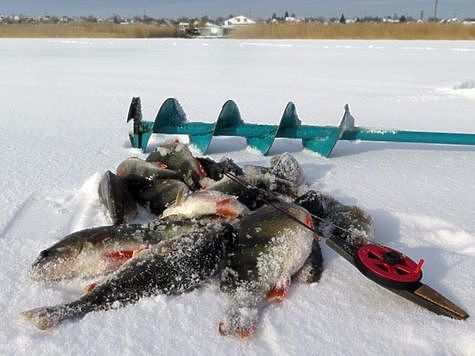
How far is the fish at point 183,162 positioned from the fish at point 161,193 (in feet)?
0.83

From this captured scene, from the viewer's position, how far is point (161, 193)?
9.82 ft

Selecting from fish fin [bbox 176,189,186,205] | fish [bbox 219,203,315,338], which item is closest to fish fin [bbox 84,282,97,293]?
fish [bbox 219,203,315,338]

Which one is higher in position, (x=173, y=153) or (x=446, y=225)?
(x=173, y=153)

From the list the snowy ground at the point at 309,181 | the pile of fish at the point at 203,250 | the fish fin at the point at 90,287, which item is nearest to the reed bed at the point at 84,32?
the snowy ground at the point at 309,181

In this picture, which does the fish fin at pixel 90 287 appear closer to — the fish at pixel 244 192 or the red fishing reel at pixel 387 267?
the fish at pixel 244 192

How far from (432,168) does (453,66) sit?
379 inches

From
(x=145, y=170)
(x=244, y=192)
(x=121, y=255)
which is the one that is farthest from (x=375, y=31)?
(x=121, y=255)

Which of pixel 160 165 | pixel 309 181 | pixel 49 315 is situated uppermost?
pixel 160 165

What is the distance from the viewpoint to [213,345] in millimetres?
1863

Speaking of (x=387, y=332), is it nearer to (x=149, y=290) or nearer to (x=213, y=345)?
(x=213, y=345)

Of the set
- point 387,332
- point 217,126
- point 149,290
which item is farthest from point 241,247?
point 217,126

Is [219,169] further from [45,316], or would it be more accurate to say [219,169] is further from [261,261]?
[45,316]

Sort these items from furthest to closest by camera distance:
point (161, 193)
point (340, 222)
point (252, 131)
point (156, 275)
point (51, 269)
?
point (252, 131), point (161, 193), point (340, 222), point (51, 269), point (156, 275)

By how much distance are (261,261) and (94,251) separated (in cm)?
75
